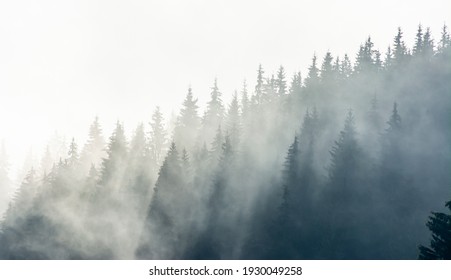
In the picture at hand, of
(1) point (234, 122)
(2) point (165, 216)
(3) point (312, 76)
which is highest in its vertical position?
(3) point (312, 76)

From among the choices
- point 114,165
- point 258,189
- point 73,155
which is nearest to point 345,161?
point 258,189

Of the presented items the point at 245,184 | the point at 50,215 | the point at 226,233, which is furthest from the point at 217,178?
the point at 50,215

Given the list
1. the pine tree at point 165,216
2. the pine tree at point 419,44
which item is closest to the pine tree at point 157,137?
the pine tree at point 165,216

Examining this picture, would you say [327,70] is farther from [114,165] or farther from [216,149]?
[114,165]

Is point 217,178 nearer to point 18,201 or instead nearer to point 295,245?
point 295,245

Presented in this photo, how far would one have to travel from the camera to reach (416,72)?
97250 millimetres

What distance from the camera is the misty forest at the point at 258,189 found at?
2461 inches

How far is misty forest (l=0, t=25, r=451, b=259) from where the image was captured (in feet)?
205

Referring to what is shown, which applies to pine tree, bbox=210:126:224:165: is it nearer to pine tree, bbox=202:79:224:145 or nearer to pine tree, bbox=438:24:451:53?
pine tree, bbox=202:79:224:145
